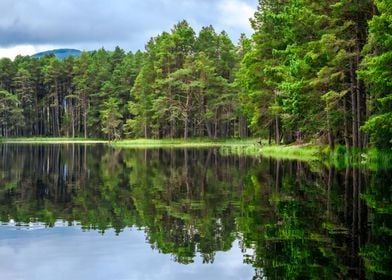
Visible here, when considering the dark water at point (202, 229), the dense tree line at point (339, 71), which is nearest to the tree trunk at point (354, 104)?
the dense tree line at point (339, 71)

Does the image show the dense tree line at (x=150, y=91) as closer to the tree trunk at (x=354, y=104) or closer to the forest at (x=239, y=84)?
the forest at (x=239, y=84)

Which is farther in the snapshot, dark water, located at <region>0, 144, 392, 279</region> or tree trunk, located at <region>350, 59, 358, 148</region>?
tree trunk, located at <region>350, 59, 358, 148</region>

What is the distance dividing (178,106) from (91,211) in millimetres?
70990

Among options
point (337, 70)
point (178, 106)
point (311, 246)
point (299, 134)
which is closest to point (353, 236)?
point (311, 246)

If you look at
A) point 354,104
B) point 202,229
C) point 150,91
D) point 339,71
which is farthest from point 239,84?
point 202,229

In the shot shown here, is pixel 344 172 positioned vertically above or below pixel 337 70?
below

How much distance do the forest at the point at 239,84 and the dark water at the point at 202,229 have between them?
30.0 feet

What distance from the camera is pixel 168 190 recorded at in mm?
23609

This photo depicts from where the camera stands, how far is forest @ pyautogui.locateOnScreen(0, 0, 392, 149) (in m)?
34.5

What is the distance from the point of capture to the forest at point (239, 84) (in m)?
34.5

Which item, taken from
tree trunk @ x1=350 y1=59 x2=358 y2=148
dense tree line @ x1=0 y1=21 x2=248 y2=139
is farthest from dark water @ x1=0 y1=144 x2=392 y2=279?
dense tree line @ x1=0 y1=21 x2=248 y2=139

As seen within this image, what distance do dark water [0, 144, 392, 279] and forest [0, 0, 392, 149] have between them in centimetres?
913

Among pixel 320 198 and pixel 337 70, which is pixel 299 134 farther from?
pixel 320 198

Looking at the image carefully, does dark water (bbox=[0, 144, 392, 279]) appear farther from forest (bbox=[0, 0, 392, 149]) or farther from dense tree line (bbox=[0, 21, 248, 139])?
dense tree line (bbox=[0, 21, 248, 139])
